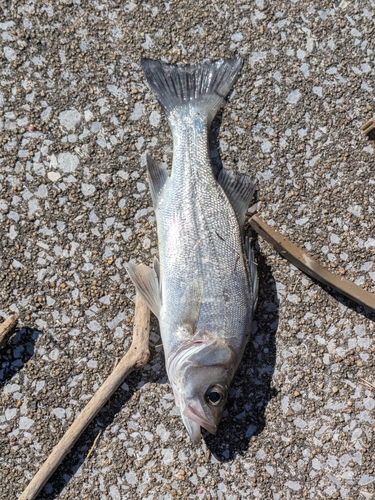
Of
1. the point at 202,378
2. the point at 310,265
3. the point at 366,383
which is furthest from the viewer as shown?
the point at 366,383

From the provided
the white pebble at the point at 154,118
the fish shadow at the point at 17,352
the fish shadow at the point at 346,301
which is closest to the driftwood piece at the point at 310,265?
the fish shadow at the point at 346,301

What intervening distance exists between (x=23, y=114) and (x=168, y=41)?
960mm

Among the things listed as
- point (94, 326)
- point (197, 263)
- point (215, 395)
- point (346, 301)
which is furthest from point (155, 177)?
point (346, 301)

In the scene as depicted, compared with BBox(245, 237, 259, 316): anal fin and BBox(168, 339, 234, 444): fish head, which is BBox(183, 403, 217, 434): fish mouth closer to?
BBox(168, 339, 234, 444): fish head

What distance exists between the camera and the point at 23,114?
2.88 meters

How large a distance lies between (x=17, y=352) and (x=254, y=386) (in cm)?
142

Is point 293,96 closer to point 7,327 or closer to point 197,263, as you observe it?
point 197,263

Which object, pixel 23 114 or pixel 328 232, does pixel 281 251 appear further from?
pixel 23 114

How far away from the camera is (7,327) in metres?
2.73

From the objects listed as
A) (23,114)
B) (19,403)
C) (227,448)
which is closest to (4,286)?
(19,403)

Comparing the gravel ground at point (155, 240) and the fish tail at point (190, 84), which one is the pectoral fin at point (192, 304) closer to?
the gravel ground at point (155, 240)

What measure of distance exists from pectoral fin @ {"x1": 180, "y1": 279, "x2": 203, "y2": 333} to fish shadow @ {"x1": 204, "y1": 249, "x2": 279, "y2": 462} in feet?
1.69

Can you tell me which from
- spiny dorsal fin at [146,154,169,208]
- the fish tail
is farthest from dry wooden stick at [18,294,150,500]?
the fish tail

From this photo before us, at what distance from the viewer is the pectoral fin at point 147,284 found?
2689mm
